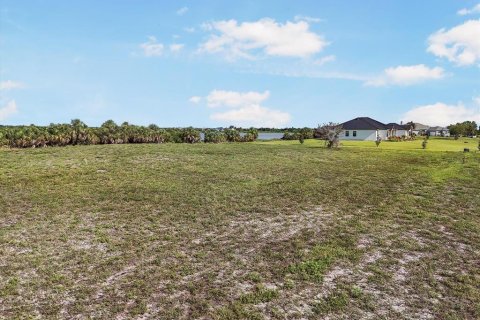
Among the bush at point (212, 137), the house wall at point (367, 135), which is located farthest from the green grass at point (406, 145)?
the house wall at point (367, 135)

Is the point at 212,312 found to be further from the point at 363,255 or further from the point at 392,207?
the point at 392,207

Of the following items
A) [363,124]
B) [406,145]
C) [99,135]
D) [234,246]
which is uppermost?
[363,124]

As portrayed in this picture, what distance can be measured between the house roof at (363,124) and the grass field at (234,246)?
58.7 metres

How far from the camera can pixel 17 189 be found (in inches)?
639

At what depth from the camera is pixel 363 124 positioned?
78.1 metres

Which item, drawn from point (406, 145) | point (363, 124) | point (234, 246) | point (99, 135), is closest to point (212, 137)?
point (99, 135)

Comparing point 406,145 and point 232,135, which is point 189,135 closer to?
point 232,135

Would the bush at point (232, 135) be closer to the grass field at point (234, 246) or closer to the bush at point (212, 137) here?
the bush at point (212, 137)

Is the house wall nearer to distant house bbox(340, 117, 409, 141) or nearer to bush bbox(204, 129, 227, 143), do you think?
distant house bbox(340, 117, 409, 141)

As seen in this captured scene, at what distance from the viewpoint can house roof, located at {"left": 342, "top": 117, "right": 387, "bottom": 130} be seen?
7694 centimetres

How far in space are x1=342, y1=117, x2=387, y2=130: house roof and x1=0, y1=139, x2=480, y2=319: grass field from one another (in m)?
58.7

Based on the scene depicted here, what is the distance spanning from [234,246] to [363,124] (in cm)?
7332

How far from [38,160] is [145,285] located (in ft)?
63.2

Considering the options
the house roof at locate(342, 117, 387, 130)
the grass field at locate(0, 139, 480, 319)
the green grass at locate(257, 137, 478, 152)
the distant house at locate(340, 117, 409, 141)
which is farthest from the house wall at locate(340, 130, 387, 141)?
the grass field at locate(0, 139, 480, 319)
